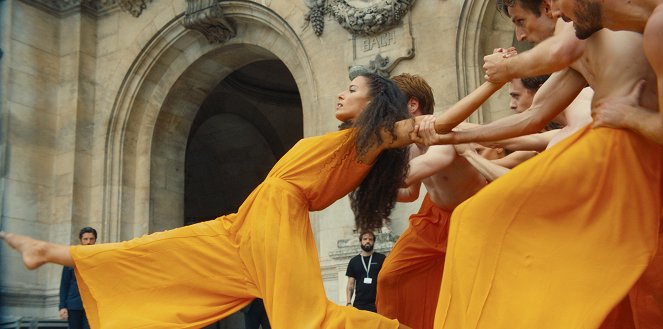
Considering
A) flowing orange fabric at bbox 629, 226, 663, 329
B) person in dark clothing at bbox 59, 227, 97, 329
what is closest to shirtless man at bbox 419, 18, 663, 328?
flowing orange fabric at bbox 629, 226, 663, 329

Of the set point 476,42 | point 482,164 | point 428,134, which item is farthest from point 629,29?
point 476,42

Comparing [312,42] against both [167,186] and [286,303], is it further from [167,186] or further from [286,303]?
[286,303]

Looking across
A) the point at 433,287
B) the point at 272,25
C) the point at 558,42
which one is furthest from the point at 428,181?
the point at 272,25

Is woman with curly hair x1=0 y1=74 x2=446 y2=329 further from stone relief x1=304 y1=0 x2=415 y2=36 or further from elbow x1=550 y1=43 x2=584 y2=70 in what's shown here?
stone relief x1=304 y1=0 x2=415 y2=36

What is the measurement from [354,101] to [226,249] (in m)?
1.01

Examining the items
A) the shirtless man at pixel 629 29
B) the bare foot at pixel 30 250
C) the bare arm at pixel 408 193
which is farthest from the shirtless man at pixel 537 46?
the bare foot at pixel 30 250

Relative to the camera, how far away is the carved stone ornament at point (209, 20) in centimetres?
1104

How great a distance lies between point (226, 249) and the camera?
3924 millimetres

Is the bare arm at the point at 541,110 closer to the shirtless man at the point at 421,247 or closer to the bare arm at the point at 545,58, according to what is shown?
the bare arm at the point at 545,58

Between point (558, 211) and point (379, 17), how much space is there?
6804 mm

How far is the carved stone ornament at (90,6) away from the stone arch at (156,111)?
628mm

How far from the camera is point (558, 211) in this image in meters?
2.79

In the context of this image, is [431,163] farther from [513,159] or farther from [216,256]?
[216,256]

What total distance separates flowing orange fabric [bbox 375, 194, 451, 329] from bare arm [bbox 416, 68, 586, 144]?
1.00 metres
